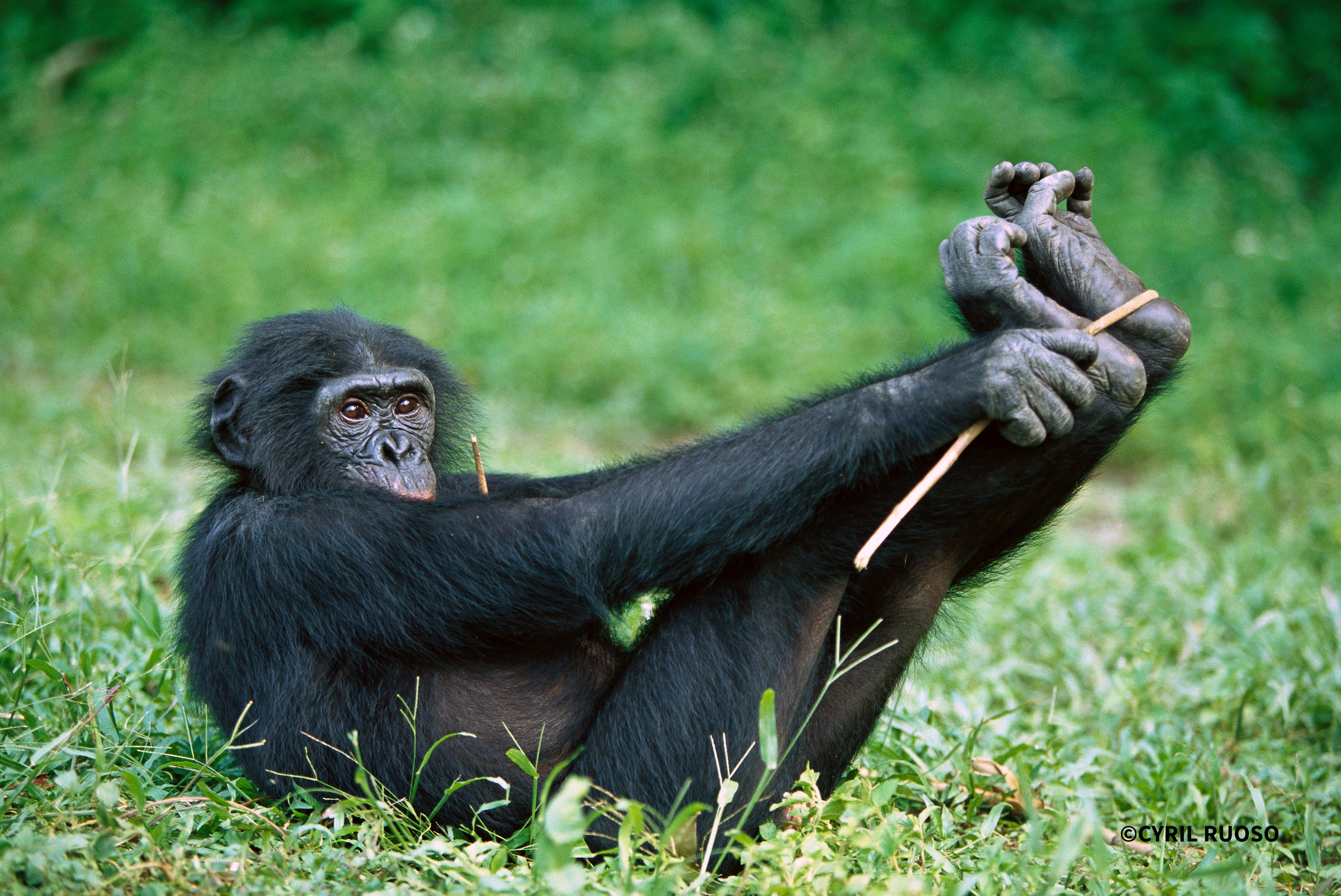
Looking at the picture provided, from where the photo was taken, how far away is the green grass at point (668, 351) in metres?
3.04

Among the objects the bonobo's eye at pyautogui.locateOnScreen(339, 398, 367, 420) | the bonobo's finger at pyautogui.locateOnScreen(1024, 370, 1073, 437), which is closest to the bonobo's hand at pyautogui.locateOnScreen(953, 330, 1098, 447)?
the bonobo's finger at pyautogui.locateOnScreen(1024, 370, 1073, 437)

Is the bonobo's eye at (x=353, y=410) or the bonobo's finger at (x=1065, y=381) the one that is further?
the bonobo's eye at (x=353, y=410)

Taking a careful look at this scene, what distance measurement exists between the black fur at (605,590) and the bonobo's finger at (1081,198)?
0.55 m

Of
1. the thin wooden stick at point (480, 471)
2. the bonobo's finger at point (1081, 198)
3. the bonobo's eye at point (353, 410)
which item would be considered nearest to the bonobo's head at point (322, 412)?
the bonobo's eye at point (353, 410)

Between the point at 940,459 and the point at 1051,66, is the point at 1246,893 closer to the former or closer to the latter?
the point at 940,459

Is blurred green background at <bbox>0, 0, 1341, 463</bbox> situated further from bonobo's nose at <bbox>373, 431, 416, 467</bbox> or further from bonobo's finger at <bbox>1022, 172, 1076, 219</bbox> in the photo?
bonobo's finger at <bbox>1022, 172, 1076, 219</bbox>

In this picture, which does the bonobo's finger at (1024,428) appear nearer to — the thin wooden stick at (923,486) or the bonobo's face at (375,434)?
the thin wooden stick at (923,486)

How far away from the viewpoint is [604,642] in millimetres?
3385

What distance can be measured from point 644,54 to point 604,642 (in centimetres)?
1097

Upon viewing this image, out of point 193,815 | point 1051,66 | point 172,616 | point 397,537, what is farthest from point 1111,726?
point 1051,66

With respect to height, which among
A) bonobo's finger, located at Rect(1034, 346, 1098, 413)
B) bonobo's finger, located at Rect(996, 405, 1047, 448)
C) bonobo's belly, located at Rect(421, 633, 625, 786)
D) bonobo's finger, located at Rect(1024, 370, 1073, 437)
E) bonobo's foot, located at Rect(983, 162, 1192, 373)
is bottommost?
bonobo's belly, located at Rect(421, 633, 625, 786)

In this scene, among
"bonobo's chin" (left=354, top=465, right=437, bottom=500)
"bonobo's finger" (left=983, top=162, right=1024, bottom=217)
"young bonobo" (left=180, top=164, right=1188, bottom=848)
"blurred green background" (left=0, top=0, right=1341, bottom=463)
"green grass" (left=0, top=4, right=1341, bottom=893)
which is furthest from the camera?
"blurred green background" (left=0, top=0, right=1341, bottom=463)

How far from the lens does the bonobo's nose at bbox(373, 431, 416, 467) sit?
3465mm

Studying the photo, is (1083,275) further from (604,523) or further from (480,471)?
(480,471)
